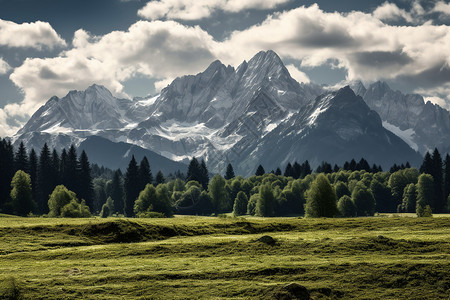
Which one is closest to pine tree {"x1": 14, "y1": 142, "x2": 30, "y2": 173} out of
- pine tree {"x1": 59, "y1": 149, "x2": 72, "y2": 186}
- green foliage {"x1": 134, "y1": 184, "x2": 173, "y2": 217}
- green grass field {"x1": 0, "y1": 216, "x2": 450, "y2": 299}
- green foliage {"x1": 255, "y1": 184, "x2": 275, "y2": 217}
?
pine tree {"x1": 59, "y1": 149, "x2": 72, "y2": 186}

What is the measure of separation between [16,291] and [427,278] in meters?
33.5

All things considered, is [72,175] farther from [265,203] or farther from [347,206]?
[347,206]

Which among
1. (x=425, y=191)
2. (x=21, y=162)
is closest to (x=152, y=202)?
(x=21, y=162)

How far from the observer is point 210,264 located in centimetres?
4891

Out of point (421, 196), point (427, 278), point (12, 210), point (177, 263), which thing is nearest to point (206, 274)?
point (177, 263)

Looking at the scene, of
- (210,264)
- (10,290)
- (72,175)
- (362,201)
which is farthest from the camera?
(72,175)

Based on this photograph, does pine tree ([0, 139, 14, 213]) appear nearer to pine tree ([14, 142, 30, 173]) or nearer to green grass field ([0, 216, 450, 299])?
pine tree ([14, 142, 30, 173])

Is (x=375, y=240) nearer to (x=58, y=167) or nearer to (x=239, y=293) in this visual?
(x=239, y=293)

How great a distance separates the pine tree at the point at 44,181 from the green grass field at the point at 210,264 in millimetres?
109967

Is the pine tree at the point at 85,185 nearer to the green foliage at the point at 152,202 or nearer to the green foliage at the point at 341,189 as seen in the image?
the green foliage at the point at 152,202

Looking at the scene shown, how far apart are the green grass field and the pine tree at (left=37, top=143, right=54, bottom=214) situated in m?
110

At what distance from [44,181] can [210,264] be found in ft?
466

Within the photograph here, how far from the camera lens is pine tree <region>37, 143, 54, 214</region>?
17425 centimetres

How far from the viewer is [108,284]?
140 ft
